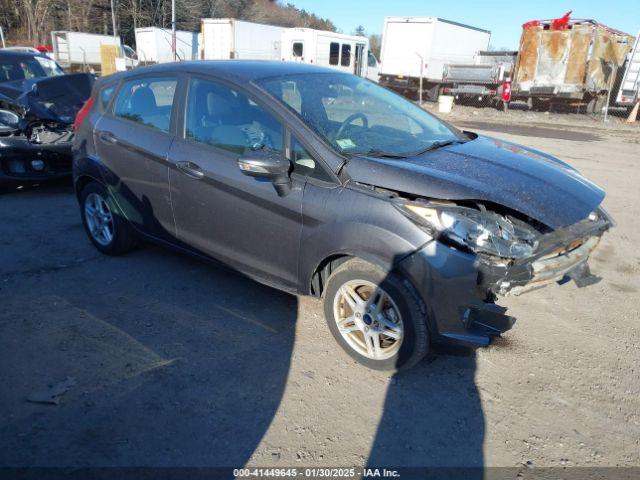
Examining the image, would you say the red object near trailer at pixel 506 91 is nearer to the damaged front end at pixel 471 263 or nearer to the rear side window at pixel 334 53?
the rear side window at pixel 334 53

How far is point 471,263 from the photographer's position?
2.63m

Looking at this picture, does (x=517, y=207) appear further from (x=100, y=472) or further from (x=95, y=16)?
(x=95, y=16)

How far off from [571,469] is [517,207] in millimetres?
1377

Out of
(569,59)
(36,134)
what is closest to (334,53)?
(569,59)

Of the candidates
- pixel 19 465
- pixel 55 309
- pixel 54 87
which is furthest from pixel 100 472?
pixel 54 87

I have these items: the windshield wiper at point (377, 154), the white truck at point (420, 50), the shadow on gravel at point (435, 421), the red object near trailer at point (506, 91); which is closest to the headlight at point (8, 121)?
the windshield wiper at point (377, 154)

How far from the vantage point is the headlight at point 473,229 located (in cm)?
269

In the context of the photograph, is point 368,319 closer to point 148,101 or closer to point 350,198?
point 350,198

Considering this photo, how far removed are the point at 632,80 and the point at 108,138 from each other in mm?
18312

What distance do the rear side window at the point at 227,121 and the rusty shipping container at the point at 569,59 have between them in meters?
17.9

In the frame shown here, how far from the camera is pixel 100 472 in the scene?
232cm

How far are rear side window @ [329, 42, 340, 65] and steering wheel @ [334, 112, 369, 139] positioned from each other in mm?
19772

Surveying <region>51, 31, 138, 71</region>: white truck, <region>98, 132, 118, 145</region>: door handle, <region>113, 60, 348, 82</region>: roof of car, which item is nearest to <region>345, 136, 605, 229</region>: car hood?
<region>113, 60, 348, 82</region>: roof of car

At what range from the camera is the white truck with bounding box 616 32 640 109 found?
54.2 ft
